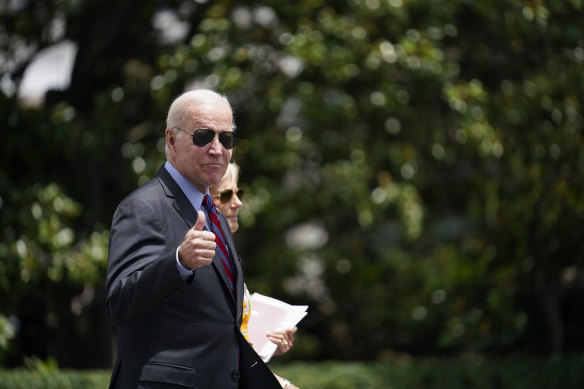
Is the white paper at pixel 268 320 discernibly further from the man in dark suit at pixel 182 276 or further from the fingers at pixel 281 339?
the man in dark suit at pixel 182 276

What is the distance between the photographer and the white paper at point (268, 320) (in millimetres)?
3756

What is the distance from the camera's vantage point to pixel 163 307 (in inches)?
118

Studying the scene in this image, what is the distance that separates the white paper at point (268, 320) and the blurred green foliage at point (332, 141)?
15.4ft

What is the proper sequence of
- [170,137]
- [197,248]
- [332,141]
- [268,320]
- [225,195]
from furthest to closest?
1. [332,141]
2. [225,195]
3. [268,320]
4. [170,137]
5. [197,248]

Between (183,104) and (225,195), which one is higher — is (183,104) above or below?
above

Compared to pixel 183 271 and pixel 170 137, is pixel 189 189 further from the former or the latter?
pixel 183 271

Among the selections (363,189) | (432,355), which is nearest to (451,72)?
(363,189)

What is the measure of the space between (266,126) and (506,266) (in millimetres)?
3318

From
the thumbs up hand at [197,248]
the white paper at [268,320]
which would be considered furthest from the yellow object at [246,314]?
the thumbs up hand at [197,248]

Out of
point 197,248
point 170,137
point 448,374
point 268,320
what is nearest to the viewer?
point 197,248

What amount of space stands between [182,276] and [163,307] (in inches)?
8.3

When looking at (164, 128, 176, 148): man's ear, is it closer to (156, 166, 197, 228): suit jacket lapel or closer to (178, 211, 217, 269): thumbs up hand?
(156, 166, 197, 228): suit jacket lapel

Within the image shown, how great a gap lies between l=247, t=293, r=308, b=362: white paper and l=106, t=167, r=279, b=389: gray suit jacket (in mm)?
589

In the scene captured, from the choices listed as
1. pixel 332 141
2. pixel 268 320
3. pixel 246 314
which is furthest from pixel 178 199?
pixel 332 141
